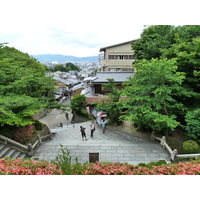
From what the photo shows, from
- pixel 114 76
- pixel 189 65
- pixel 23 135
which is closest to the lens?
pixel 23 135

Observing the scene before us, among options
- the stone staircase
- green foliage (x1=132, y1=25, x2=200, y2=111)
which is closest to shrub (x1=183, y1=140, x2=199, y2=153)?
green foliage (x1=132, y1=25, x2=200, y2=111)

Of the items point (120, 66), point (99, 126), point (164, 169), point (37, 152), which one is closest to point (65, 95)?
point (120, 66)

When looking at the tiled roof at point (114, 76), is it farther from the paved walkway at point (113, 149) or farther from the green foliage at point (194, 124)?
the green foliage at point (194, 124)

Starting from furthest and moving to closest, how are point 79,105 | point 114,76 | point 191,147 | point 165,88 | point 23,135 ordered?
1. point 114,76
2. point 79,105
3. point 23,135
4. point 165,88
5. point 191,147

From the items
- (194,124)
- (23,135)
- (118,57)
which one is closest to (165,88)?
(194,124)

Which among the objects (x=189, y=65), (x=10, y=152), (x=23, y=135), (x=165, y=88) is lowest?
(x=10, y=152)

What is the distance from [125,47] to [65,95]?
3133 centimetres

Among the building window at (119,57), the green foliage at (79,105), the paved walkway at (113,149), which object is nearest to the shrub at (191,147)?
the paved walkway at (113,149)

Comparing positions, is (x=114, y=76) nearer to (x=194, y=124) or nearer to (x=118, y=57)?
(x=118, y=57)

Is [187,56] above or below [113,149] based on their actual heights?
above

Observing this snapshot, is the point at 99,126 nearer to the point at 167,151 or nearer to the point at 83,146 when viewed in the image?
the point at 83,146

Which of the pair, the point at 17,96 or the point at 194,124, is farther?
the point at 17,96

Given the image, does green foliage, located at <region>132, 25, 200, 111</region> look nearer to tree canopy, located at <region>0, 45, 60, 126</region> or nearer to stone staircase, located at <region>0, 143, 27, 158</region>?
tree canopy, located at <region>0, 45, 60, 126</region>

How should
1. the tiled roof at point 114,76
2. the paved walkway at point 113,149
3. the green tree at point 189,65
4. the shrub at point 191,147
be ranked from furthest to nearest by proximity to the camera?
the tiled roof at point 114,76
the green tree at point 189,65
the paved walkway at point 113,149
the shrub at point 191,147
